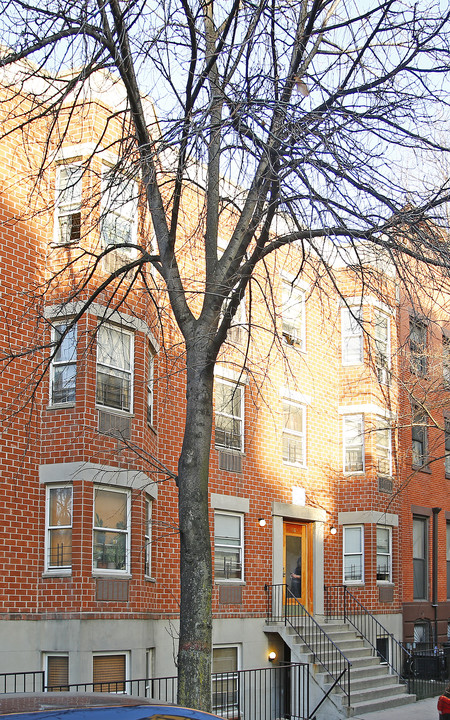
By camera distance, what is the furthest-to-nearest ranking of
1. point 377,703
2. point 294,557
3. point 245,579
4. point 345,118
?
point 294,557 < point 245,579 < point 377,703 < point 345,118

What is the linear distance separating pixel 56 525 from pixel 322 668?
22.4 feet

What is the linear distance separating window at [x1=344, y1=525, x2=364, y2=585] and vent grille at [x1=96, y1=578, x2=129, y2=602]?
947 cm

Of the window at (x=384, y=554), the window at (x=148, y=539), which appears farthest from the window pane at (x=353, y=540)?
the window at (x=148, y=539)

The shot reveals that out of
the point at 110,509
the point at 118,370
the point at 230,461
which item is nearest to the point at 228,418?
the point at 230,461

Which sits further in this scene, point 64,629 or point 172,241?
point 64,629

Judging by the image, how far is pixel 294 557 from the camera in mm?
21703

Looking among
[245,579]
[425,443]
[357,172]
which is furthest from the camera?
[425,443]

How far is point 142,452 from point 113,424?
191 centimetres

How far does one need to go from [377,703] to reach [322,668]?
126 centimetres

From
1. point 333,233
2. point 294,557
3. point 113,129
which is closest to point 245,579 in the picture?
point 294,557

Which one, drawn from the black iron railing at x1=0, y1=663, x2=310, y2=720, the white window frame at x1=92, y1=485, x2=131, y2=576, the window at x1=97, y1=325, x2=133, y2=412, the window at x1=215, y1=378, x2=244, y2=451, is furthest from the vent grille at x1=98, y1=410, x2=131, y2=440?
the black iron railing at x1=0, y1=663, x2=310, y2=720

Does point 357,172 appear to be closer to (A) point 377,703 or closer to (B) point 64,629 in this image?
(B) point 64,629

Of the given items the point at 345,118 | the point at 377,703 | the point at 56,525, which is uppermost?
the point at 345,118

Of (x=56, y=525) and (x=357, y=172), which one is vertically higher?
(x=357, y=172)
